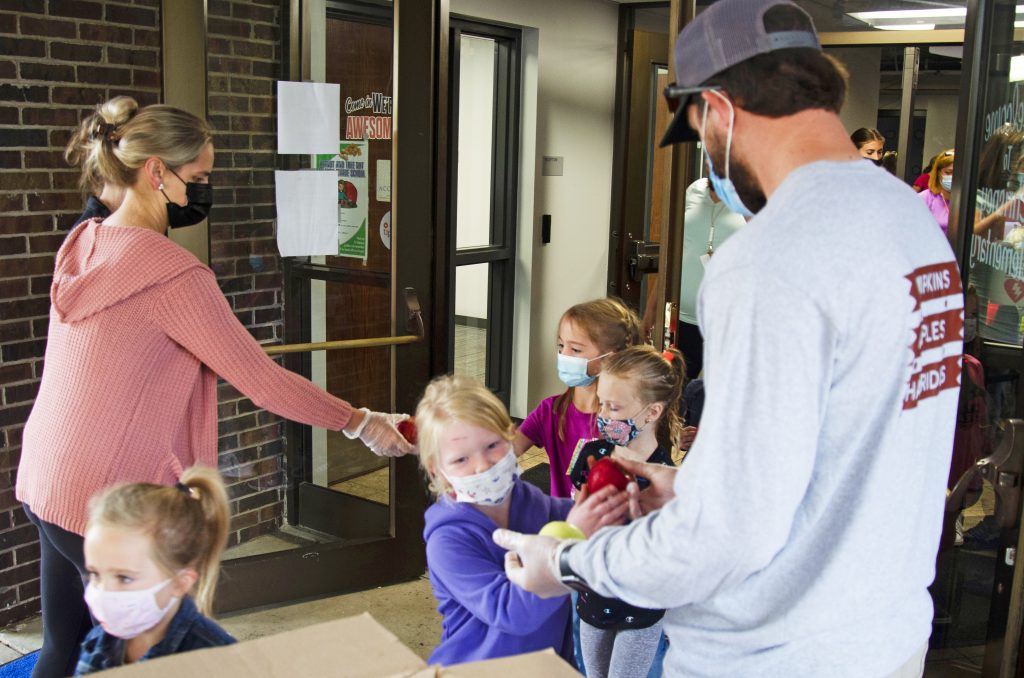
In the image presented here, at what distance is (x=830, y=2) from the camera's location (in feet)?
12.8

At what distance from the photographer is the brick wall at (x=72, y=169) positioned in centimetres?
331

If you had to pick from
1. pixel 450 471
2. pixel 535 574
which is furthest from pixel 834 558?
pixel 450 471

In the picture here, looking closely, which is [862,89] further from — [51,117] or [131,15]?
[51,117]

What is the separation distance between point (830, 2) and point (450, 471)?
2741mm

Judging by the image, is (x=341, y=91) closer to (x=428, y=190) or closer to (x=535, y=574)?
(x=428, y=190)

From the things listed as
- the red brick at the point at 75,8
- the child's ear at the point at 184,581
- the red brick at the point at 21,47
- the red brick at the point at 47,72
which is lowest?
the child's ear at the point at 184,581

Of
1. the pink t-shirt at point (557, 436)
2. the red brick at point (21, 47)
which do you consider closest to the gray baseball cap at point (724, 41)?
the pink t-shirt at point (557, 436)

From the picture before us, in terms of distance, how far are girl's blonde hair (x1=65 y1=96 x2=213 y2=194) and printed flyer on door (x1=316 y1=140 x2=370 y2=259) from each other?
1193 mm

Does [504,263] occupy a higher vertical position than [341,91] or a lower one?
lower

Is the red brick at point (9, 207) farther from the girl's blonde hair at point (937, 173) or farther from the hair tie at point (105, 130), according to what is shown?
the girl's blonde hair at point (937, 173)

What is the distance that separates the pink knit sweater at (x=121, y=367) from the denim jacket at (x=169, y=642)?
0.56 m

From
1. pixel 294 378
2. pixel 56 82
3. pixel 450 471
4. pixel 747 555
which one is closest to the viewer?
pixel 747 555

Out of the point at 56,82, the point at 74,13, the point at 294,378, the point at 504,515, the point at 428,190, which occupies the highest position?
the point at 74,13

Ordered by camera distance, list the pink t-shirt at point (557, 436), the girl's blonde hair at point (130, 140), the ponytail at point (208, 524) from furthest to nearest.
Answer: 1. the pink t-shirt at point (557, 436)
2. the girl's blonde hair at point (130, 140)
3. the ponytail at point (208, 524)
